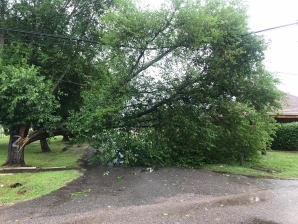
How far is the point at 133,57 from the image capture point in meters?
8.80

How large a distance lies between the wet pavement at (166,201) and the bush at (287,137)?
7.84m

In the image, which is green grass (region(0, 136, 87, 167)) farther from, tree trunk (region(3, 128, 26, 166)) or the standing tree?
the standing tree

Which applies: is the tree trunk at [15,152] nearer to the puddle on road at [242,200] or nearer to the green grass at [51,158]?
the green grass at [51,158]

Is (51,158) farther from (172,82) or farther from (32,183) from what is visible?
(172,82)

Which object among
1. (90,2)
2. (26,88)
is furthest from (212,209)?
(90,2)

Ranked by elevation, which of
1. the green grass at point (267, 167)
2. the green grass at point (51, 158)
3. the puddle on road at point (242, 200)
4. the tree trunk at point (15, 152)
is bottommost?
the green grass at point (267, 167)

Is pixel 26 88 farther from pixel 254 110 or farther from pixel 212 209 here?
pixel 254 110

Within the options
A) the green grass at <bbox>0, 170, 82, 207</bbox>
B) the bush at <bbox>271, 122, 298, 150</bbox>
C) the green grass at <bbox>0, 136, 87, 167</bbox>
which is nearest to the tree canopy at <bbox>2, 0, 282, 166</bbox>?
the green grass at <bbox>0, 170, 82, 207</bbox>

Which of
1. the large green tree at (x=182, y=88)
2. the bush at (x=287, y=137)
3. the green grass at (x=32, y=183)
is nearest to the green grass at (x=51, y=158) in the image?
the green grass at (x=32, y=183)

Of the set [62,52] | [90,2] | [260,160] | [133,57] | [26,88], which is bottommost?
[260,160]

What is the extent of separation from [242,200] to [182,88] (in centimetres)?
442

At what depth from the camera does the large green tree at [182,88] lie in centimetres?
791

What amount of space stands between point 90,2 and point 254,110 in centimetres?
786

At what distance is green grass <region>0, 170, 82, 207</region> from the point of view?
245 inches
